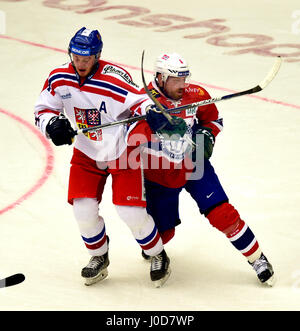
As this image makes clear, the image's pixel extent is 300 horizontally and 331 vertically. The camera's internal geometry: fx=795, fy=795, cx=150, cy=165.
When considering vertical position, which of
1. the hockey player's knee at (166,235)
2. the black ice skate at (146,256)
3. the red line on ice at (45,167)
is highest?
the hockey player's knee at (166,235)

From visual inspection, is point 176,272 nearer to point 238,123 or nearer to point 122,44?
point 238,123

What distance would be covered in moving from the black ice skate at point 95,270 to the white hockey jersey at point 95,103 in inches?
24.9

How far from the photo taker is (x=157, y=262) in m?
4.61

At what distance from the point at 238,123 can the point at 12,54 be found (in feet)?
10.2

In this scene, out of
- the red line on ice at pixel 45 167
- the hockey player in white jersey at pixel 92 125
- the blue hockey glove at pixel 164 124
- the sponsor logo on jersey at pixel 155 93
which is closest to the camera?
the blue hockey glove at pixel 164 124

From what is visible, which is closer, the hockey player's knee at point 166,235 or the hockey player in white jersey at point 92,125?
the hockey player in white jersey at point 92,125

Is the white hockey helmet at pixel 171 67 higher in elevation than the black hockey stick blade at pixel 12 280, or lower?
higher

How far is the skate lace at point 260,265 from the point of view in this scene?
4.49 metres

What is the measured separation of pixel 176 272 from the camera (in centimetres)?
480

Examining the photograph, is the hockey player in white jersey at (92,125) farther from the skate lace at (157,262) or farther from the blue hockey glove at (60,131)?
the skate lace at (157,262)

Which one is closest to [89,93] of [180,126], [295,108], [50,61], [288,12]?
[180,126]

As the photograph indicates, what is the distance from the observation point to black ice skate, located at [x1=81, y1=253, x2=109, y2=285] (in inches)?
181

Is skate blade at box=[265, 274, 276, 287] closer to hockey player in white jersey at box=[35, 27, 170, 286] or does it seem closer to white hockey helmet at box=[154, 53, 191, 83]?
hockey player in white jersey at box=[35, 27, 170, 286]

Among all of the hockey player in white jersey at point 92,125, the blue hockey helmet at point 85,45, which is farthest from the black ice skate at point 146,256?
the blue hockey helmet at point 85,45
